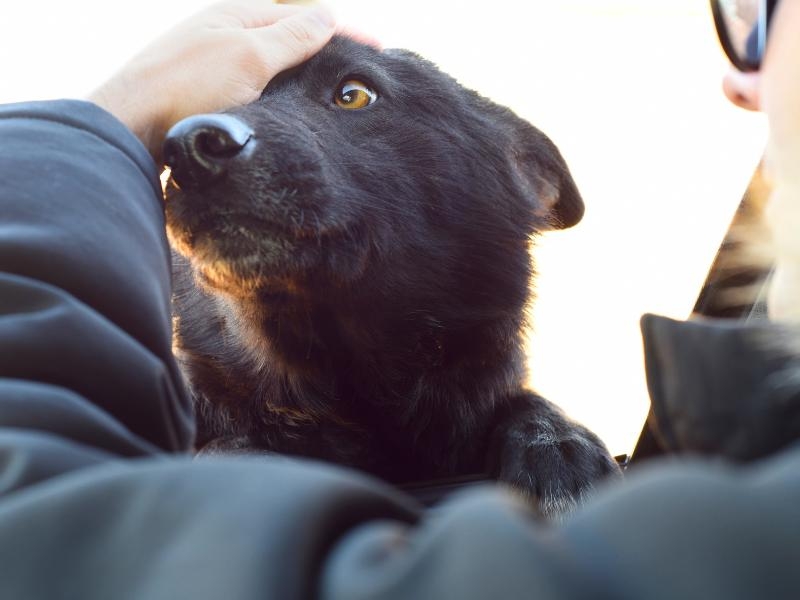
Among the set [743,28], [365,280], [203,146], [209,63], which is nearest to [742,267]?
[743,28]

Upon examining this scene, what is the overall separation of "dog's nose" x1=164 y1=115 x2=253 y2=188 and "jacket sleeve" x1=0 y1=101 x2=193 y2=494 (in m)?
0.39

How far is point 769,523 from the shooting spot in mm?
435

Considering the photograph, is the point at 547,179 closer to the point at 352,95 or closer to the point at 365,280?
the point at 352,95

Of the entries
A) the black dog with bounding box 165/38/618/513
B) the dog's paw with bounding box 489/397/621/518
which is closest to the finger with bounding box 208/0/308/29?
the black dog with bounding box 165/38/618/513

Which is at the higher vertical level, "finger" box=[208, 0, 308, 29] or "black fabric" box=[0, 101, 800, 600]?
"black fabric" box=[0, 101, 800, 600]

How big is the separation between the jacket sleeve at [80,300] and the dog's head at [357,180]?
1.51ft

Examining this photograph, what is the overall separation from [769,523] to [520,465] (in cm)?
121

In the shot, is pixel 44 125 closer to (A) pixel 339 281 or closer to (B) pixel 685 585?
(A) pixel 339 281

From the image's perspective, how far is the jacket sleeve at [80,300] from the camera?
732 mm

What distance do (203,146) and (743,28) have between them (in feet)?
2.98

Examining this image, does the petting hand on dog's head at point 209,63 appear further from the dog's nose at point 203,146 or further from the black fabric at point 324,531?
the black fabric at point 324,531

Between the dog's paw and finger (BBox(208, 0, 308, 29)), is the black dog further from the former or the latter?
finger (BBox(208, 0, 308, 29))

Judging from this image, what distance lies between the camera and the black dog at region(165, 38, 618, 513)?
5.37ft

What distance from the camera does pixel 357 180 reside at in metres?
1.88
